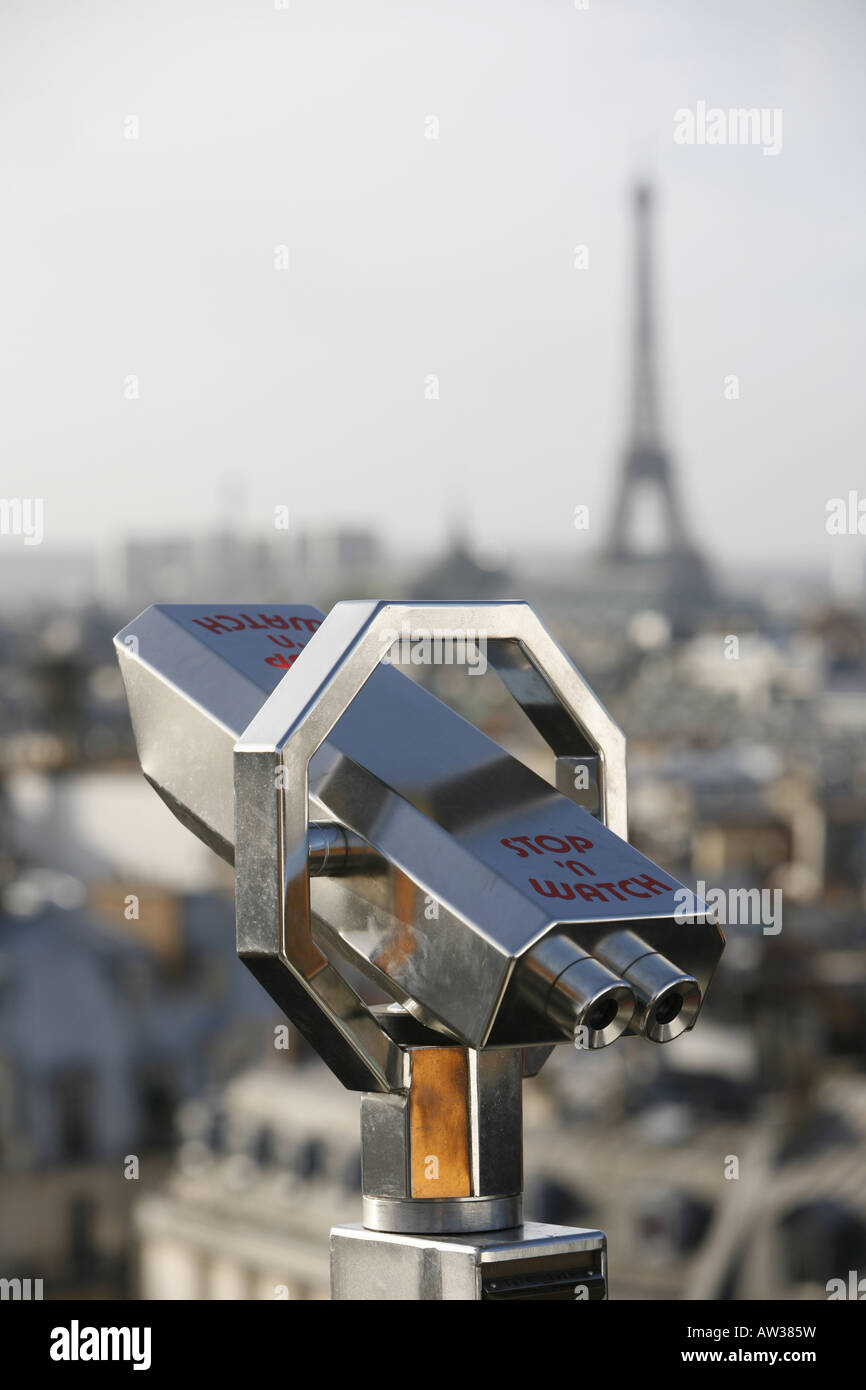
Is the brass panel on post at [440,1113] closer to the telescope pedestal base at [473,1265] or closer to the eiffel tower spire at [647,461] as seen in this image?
the telescope pedestal base at [473,1265]

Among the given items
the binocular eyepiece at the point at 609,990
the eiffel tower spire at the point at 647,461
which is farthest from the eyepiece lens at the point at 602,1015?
the eiffel tower spire at the point at 647,461

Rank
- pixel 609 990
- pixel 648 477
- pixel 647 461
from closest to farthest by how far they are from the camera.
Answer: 1. pixel 609 990
2. pixel 647 461
3. pixel 648 477

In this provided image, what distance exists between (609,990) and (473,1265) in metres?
0.08

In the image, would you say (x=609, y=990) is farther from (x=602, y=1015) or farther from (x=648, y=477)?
(x=648, y=477)

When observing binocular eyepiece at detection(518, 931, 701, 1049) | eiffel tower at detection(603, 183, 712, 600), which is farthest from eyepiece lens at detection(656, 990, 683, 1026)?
eiffel tower at detection(603, 183, 712, 600)

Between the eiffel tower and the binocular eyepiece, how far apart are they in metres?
23.8

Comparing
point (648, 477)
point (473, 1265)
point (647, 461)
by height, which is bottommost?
point (473, 1265)

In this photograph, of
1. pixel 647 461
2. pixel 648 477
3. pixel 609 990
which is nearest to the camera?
pixel 609 990

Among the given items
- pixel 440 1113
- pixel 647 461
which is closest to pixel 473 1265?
pixel 440 1113

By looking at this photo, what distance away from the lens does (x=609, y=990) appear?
593 mm

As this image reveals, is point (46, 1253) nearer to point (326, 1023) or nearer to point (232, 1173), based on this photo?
point (232, 1173)

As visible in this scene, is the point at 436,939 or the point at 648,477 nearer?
the point at 436,939

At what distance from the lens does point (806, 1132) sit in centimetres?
1055

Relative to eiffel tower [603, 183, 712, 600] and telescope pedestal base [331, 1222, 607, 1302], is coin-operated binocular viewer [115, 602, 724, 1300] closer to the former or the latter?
telescope pedestal base [331, 1222, 607, 1302]
